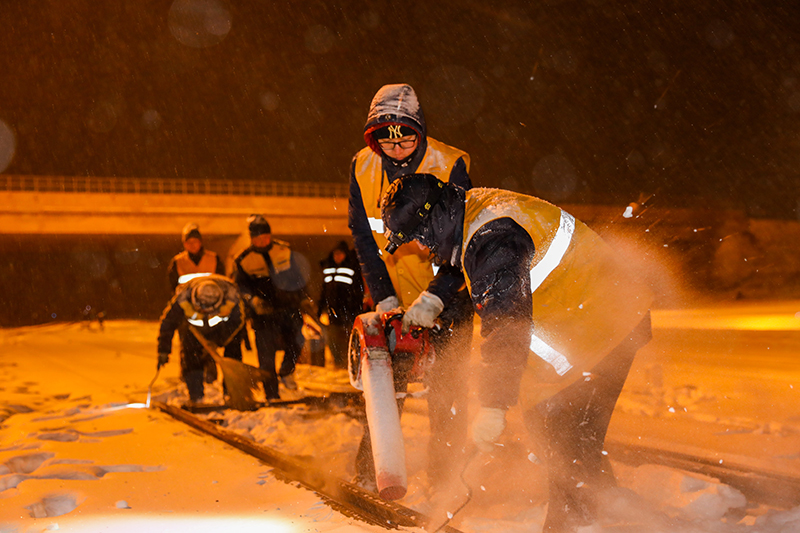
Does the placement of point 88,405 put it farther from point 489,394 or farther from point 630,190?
point 630,190

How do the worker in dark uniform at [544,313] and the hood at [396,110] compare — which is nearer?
the worker in dark uniform at [544,313]

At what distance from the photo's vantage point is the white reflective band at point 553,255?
2146mm

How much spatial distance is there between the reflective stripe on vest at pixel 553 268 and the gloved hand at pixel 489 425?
26 centimetres

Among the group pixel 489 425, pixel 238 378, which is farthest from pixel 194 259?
pixel 489 425

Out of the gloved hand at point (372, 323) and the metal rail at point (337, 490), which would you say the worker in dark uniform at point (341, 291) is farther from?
the gloved hand at point (372, 323)

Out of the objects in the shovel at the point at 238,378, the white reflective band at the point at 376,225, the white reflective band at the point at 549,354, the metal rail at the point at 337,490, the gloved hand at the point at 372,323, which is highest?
the white reflective band at the point at 376,225

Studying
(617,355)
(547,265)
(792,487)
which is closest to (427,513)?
(617,355)

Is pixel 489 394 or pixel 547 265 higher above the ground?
pixel 547 265

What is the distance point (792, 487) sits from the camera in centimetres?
265

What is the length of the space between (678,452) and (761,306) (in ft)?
34.2

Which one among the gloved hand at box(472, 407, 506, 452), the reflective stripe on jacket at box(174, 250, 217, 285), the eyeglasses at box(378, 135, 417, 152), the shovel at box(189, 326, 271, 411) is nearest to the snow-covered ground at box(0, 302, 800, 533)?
the shovel at box(189, 326, 271, 411)

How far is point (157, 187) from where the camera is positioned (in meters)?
23.6

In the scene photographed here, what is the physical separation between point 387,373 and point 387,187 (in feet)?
3.25

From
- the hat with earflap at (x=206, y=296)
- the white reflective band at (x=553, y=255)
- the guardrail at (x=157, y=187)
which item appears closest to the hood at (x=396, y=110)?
the white reflective band at (x=553, y=255)
